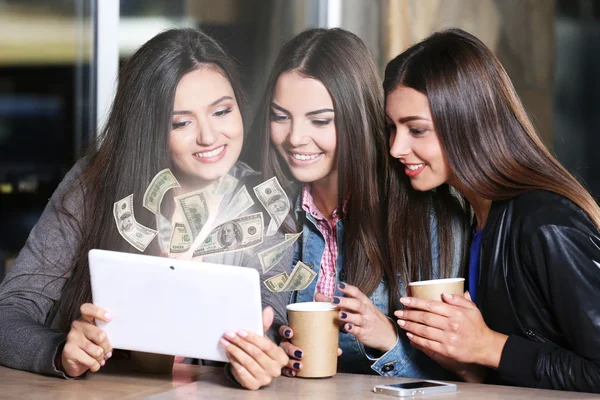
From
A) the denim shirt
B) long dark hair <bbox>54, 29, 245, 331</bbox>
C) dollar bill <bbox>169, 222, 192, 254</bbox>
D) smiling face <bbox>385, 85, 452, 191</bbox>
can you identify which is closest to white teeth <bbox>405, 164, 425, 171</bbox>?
smiling face <bbox>385, 85, 452, 191</bbox>

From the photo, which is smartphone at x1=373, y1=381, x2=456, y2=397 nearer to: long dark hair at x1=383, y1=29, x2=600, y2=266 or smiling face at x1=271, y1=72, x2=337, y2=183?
long dark hair at x1=383, y1=29, x2=600, y2=266

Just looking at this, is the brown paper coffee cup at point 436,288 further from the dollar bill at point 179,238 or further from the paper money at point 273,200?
the dollar bill at point 179,238

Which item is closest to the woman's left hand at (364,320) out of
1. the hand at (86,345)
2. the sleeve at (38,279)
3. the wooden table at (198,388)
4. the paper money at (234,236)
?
the wooden table at (198,388)

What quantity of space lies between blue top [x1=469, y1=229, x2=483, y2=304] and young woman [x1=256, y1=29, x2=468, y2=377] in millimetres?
50

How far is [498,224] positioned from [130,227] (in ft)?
2.50

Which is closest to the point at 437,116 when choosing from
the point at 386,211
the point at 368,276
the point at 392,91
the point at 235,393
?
the point at 392,91

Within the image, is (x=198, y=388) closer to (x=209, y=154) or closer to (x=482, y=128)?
(x=209, y=154)

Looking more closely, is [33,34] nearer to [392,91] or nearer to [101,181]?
[101,181]

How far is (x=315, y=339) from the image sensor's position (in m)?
1.47

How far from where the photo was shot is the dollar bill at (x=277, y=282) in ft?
5.54

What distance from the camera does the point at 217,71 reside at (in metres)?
1.76

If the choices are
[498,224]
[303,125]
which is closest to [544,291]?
[498,224]

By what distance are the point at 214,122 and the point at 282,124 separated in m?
0.15

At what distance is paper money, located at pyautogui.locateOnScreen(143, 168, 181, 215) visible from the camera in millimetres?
1695
